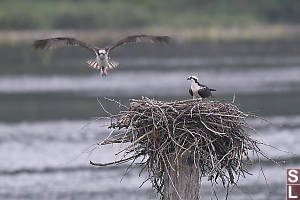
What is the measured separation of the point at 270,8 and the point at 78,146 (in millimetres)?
55466

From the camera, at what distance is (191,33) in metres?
66.8

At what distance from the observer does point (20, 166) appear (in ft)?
60.4

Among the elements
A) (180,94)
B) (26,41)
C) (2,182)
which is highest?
(26,41)

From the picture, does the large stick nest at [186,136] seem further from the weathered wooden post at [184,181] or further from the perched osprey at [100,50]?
the perched osprey at [100,50]

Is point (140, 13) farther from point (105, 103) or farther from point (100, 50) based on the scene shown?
point (100, 50)

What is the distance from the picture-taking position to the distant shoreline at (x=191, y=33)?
62.7 metres

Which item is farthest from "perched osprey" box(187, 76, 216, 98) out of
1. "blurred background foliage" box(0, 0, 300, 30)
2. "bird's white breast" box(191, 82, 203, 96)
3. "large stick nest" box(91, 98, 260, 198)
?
"blurred background foliage" box(0, 0, 300, 30)

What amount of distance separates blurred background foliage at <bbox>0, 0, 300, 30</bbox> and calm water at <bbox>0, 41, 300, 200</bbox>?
857 centimetres

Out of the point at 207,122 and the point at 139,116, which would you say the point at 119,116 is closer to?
the point at 139,116

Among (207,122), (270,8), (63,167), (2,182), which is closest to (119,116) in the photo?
(207,122)

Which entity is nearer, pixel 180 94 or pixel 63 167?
pixel 63 167

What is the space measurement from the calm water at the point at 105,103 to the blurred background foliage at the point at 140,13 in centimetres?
857

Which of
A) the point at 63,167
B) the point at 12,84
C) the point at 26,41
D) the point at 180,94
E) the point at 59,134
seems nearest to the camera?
the point at 63,167

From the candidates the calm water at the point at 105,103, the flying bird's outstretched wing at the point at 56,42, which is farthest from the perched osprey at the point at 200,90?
the flying bird's outstretched wing at the point at 56,42
